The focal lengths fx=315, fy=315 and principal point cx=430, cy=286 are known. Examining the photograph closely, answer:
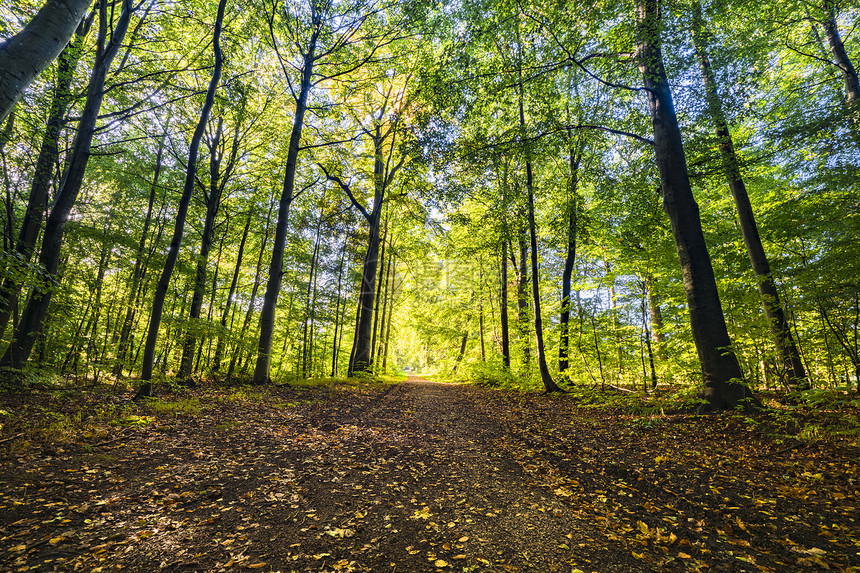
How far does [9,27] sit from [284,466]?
1258cm

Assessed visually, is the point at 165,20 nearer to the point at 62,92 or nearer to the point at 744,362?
the point at 62,92

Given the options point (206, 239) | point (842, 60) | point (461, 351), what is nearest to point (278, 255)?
point (206, 239)

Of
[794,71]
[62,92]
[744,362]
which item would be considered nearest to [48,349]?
[62,92]

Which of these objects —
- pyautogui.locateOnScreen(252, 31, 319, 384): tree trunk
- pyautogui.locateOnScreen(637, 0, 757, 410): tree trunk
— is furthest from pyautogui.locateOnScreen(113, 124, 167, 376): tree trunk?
pyautogui.locateOnScreen(637, 0, 757, 410): tree trunk

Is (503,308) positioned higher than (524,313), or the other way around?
(503,308)

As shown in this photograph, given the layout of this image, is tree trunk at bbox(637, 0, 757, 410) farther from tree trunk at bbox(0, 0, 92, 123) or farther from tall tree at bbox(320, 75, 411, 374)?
tall tree at bbox(320, 75, 411, 374)

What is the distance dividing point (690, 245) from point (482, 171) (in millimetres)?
6377

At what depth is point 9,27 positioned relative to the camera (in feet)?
25.3

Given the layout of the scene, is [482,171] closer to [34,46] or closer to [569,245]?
[569,245]

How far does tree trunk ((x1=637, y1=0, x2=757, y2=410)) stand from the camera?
240 inches

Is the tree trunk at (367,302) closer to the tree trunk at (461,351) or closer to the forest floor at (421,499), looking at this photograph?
the forest floor at (421,499)

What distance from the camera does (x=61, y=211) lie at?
23.8 ft

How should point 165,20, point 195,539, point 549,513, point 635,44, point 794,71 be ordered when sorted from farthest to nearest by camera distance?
A: point 794,71 < point 165,20 < point 635,44 < point 549,513 < point 195,539

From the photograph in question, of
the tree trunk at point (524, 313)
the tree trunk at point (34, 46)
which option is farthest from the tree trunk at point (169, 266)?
the tree trunk at point (524, 313)
